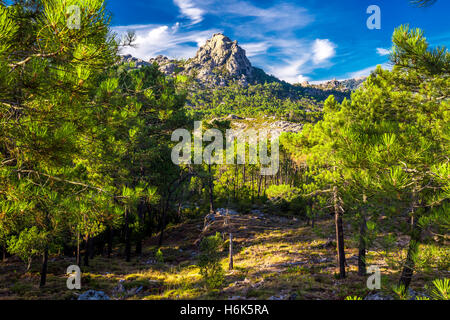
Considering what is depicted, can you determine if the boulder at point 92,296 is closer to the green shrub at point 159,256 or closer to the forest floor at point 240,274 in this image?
the forest floor at point 240,274

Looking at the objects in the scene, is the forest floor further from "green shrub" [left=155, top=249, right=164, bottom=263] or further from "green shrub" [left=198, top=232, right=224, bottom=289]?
"green shrub" [left=155, top=249, right=164, bottom=263]

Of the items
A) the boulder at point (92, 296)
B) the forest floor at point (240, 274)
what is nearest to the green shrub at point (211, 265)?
the forest floor at point (240, 274)

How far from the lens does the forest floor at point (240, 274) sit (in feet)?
30.7

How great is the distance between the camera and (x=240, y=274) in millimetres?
13117

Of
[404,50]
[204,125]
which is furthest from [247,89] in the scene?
[404,50]

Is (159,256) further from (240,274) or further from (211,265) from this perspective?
(211,265)

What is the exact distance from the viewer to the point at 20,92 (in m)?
2.99

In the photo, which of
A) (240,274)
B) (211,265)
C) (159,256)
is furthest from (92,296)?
(240,274)

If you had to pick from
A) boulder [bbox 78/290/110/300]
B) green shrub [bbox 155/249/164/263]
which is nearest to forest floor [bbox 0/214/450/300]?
green shrub [bbox 155/249/164/263]

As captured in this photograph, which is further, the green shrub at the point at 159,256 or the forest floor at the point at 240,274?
the green shrub at the point at 159,256

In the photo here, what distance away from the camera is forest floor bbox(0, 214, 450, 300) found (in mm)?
9352

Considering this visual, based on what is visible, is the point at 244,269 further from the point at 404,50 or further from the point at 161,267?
the point at 404,50
